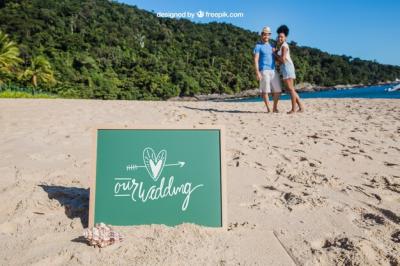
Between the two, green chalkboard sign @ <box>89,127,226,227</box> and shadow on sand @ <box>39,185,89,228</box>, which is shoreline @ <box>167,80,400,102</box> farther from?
green chalkboard sign @ <box>89,127,226,227</box>

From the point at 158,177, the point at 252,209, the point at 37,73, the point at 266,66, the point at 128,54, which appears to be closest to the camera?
the point at 158,177

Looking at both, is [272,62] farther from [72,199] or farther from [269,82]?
[72,199]

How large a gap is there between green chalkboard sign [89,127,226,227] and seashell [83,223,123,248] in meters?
0.15

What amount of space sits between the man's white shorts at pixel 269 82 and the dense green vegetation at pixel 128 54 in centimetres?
A: 3712

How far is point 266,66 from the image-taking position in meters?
6.78

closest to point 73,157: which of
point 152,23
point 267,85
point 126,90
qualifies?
point 267,85

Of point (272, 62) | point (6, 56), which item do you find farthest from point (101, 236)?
point (6, 56)

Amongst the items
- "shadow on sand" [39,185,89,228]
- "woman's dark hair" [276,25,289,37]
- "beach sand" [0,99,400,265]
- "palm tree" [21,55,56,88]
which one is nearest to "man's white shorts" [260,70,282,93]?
"woman's dark hair" [276,25,289,37]

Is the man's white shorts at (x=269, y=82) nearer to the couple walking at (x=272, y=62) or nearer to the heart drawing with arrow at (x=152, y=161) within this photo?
the couple walking at (x=272, y=62)

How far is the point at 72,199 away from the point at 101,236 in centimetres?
69

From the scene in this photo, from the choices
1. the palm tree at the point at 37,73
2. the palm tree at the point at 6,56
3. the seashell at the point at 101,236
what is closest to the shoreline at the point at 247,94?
the palm tree at the point at 37,73

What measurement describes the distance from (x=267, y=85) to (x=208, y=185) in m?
5.05

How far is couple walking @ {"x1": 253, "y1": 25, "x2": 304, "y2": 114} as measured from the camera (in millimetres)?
6633

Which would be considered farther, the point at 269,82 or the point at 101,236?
the point at 269,82
